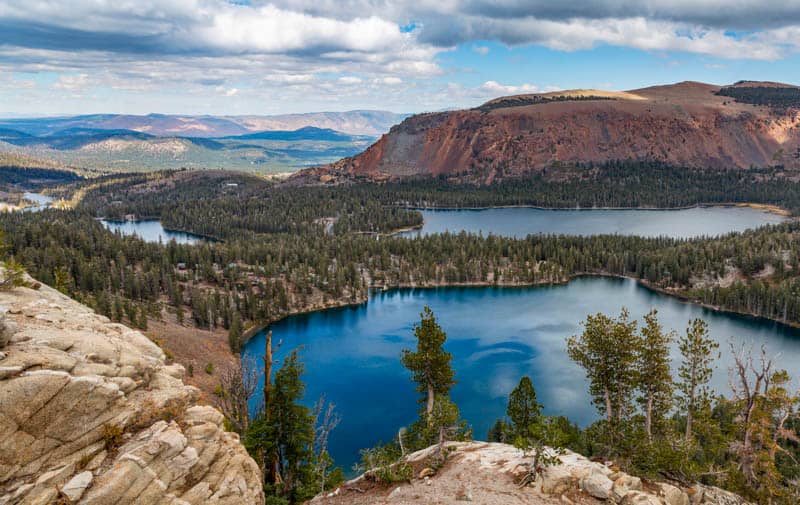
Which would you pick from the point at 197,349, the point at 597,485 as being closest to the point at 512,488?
the point at 597,485

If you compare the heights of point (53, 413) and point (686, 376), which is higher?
point (53, 413)

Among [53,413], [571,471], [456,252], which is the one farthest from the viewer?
[456,252]

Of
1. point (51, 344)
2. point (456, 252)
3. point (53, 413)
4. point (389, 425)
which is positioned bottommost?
point (389, 425)

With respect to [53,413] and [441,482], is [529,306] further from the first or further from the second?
[53,413]

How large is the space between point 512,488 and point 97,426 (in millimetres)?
17919

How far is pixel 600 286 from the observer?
13512 cm

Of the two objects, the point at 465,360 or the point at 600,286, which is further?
the point at 600,286

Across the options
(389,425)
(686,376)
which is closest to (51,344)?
(686,376)

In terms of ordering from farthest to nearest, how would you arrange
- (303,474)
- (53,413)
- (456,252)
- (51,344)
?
(456,252) < (303,474) < (51,344) < (53,413)

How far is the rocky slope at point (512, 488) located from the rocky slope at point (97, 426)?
6.54m

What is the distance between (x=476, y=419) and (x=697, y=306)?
77582 mm

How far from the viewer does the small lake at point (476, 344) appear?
68188 millimetres

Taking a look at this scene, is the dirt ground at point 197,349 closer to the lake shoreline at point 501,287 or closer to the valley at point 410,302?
the valley at point 410,302

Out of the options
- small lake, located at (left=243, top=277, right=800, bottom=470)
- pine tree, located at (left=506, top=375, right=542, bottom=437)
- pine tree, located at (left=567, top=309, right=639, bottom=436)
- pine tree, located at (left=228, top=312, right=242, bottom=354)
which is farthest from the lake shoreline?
pine tree, located at (left=567, top=309, right=639, bottom=436)
